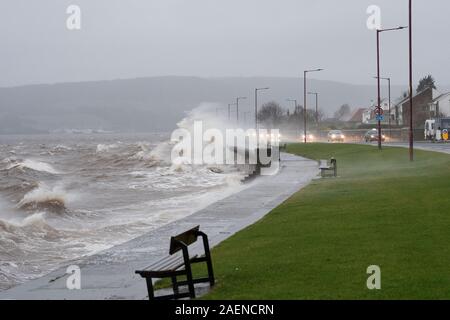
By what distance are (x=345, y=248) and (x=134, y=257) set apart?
13.7 feet

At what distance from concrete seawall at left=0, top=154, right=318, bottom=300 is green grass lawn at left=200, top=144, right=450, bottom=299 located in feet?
3.42

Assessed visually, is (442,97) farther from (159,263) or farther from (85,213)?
(159,263)

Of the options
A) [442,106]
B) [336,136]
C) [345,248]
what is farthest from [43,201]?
[442,106]

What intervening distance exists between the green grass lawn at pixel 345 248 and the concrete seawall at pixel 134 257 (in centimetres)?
104

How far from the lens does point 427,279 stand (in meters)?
10.1

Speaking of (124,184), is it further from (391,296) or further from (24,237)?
(391,296)

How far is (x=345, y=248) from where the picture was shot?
43.2 feet

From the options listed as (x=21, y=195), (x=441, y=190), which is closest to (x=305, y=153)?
(x=21, y=195)

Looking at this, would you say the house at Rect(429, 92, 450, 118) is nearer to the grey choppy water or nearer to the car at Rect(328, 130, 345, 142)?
the car at Rect(328, 130, 345, 142)

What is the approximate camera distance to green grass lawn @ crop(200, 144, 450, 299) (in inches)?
394

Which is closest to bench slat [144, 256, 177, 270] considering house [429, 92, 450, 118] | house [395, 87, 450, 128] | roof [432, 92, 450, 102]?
house [429, 92, 450, 118]

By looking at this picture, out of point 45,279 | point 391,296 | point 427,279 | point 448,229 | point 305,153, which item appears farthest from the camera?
point 305,153

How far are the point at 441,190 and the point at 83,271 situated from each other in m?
11.5

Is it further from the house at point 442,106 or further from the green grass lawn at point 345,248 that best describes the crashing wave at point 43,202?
the house at point 442,106
